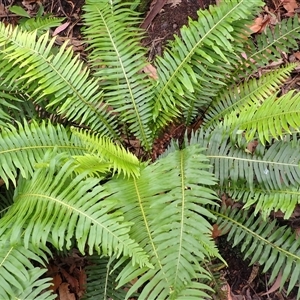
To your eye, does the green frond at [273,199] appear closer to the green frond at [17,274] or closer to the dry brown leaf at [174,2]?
the green frond at [17,274]

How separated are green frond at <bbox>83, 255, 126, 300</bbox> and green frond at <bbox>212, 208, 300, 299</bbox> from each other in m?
0.84

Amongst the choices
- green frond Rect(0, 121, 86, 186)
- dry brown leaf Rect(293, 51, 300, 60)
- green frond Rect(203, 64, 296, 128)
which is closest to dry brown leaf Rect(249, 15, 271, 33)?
dry brown leaf Rect(293, 51, 300, 60)

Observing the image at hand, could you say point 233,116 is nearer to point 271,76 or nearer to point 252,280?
point 271,76

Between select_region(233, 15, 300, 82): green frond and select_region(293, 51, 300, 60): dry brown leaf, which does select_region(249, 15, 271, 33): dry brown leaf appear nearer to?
select_region(293, 51, 300, 60): dry brown leaf

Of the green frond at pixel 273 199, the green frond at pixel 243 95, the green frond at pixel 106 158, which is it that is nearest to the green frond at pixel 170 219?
the green frond at pixel 106 158

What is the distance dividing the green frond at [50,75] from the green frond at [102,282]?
1.05 m

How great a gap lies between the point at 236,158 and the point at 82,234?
117 centimetres

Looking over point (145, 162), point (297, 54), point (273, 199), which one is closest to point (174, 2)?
point (297, 54)

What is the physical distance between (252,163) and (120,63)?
1.24 metres

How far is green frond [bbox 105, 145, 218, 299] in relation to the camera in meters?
2.29

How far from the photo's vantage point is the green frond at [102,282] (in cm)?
286

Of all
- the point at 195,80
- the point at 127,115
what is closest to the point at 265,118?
the point at 195,80

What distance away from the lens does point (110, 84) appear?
3285mm

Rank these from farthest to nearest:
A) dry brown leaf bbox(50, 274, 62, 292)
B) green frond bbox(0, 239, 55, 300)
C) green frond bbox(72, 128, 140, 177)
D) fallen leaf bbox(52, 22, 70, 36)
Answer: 1. fallen leaf bbox(52, 22, 70, 36)
2. dry brown leaf bbox(50, 274, 62, 292)
3. green frond bbox(72, 128, 140, 177)
4. green frond bbox(0, 239, 55, 300)
